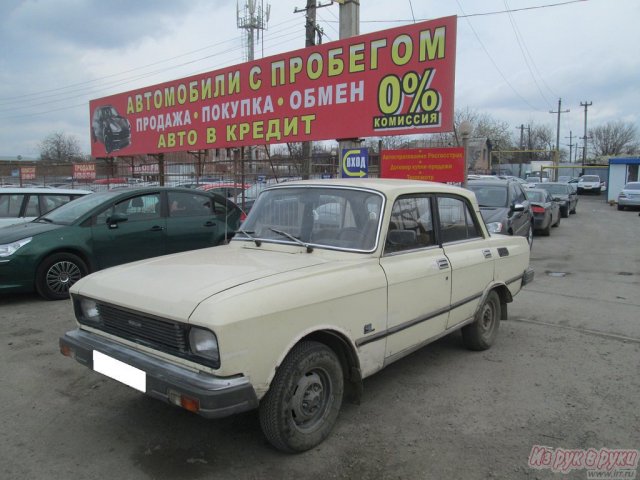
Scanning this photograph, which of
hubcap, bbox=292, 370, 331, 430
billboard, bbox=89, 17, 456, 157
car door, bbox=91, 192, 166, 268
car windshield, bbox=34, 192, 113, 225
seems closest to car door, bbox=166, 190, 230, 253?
car door, bbox=91, 192, 166, 268

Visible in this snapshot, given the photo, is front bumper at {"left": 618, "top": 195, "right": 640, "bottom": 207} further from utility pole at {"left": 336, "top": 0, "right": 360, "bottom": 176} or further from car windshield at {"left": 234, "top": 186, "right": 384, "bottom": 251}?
car windshield at {"left": 234, "top": 186, "right": 384, "bottom": 251}

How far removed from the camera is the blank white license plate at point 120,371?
2713mm

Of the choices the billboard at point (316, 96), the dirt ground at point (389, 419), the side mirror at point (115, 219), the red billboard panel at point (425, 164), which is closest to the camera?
the dirt ground at point (389, 419)

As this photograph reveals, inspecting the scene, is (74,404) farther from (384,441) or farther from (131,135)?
(131,135)

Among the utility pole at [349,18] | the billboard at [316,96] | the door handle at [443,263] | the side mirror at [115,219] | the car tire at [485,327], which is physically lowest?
the car tire at [485,327]

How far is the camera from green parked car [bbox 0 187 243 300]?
6133mm

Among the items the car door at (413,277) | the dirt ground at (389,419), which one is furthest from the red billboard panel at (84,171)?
the car door at (413,277)

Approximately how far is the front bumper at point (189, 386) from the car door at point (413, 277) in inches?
50.4

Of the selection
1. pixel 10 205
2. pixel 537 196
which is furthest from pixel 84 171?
pixel 537 196

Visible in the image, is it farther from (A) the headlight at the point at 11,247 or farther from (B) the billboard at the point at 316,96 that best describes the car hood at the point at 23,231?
(B) the billboard at the point at 316,96

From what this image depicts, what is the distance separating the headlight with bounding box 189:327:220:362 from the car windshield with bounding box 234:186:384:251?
122cm

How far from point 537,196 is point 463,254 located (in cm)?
1180

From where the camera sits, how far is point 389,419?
11.1 ft

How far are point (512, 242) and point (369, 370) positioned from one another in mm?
2634
